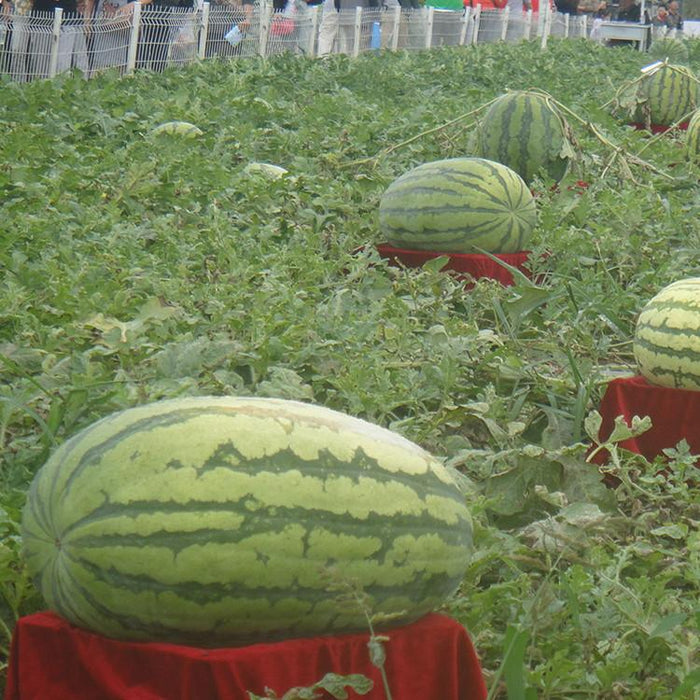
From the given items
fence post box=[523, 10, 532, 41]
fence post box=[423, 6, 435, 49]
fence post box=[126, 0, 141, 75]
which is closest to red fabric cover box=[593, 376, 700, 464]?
fence post box=[126, 0, 141, 75]

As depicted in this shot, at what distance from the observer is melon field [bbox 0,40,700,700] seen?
10.7 feet

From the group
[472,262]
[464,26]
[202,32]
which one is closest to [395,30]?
[464,26]

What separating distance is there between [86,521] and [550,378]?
8.62 ft

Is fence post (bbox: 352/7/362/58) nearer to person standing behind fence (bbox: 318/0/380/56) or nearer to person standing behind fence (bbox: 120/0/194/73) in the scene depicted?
person standing behind fence (bbox: 318/0/380/56)

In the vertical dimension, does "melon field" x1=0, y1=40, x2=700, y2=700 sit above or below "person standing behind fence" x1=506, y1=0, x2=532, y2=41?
below

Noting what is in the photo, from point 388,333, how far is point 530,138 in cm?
387

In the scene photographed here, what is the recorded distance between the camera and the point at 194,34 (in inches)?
612

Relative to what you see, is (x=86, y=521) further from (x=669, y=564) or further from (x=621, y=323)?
(x=621, y=323)

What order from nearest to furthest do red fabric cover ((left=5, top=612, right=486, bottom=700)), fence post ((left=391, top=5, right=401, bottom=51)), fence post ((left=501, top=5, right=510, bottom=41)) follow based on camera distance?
red fabric cover ((left=5, top=612, right=486, bottom=700)) → fence post ((left=391, top=5, right=401, bottom=51)) → fence post ((left=501, top=5, right=510, bottom=41))

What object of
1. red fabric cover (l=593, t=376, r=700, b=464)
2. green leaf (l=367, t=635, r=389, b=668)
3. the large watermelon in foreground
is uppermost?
the large watermelon in foreground

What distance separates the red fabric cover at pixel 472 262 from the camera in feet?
21.0

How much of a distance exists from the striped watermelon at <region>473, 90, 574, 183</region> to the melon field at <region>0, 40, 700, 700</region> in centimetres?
15

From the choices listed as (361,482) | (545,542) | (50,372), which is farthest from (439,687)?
(50,372)

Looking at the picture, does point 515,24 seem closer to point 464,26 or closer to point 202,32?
point 464,26
